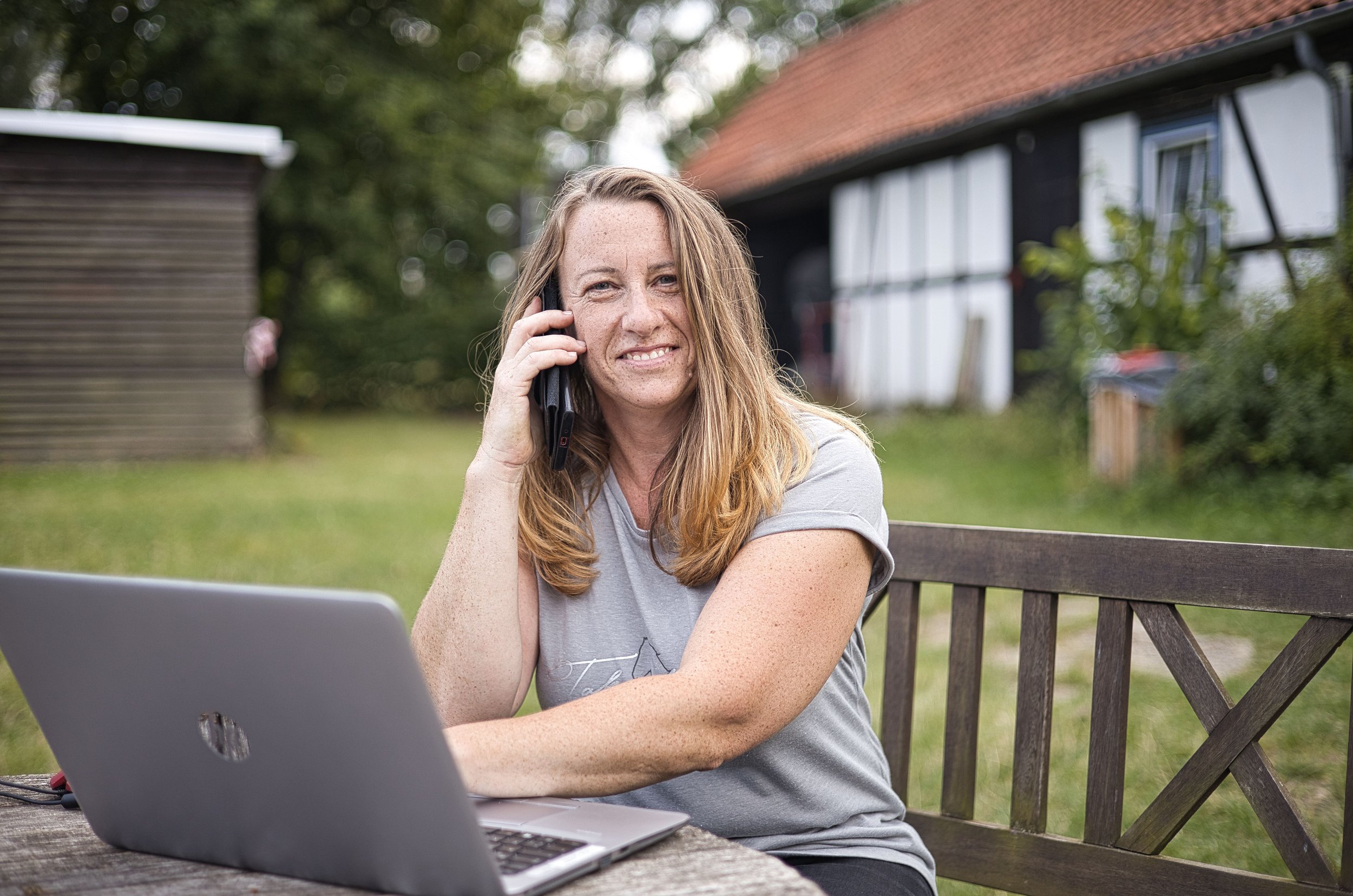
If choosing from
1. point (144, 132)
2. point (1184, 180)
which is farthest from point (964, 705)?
point (144, 132)

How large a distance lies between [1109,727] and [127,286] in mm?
13596

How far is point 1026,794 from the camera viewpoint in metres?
2.10

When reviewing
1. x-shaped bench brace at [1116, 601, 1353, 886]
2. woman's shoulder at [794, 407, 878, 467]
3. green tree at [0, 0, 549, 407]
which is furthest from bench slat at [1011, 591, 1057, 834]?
green tree at [0, 0, 549, 407]

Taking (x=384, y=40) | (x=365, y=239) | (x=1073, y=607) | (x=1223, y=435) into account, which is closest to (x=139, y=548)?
(x=1073, y=607)

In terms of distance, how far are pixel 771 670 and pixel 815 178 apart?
42.5 ft

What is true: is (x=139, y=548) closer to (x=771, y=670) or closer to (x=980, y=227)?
(x=771, y=670)

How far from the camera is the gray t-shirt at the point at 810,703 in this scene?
67.9 inches

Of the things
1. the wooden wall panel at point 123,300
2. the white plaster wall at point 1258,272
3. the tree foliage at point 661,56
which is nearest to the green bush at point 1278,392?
the white plaster wall at point 1258,272

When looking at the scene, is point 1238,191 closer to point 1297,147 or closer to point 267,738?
point 1297,147

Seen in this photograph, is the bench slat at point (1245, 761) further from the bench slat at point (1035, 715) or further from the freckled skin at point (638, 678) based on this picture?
the freckled skin at point (638, 678)

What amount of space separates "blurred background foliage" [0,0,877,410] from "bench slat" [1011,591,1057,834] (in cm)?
1052

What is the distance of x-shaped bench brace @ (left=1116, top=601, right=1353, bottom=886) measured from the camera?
1.77 meters

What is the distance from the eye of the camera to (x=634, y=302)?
76.2 inches

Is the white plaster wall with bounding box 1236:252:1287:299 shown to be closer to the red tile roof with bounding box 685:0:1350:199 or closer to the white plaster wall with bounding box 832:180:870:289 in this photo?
the red tile roof with bounding box 685:0:1350:199
